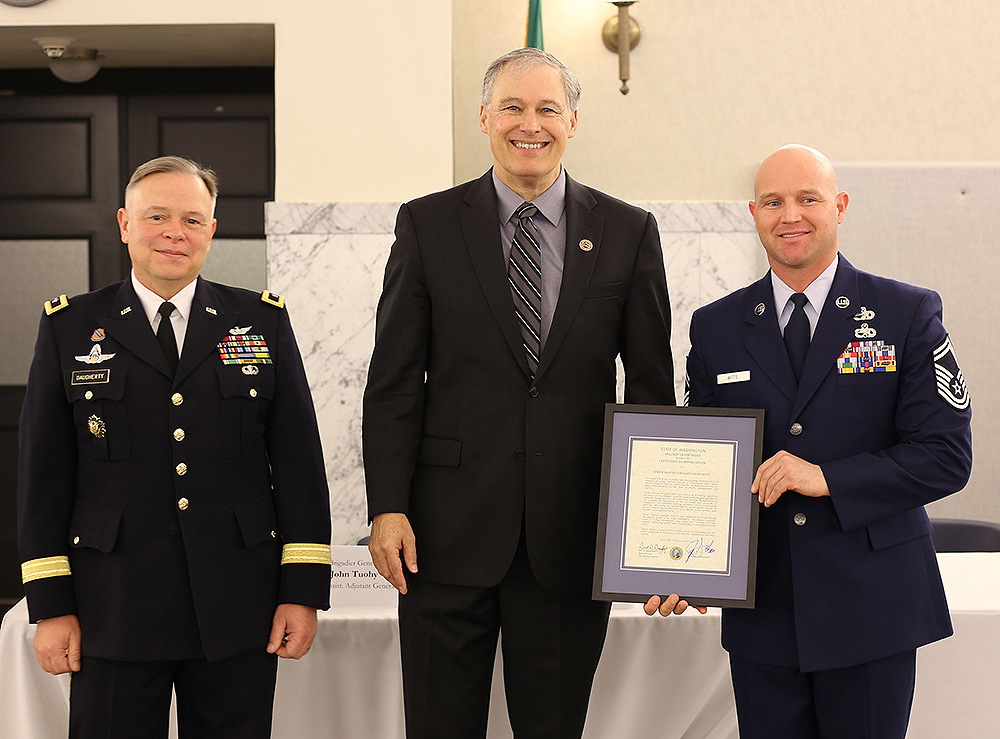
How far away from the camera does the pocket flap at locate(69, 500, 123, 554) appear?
178 centimetres

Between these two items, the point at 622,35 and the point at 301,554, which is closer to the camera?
the point at 301,554

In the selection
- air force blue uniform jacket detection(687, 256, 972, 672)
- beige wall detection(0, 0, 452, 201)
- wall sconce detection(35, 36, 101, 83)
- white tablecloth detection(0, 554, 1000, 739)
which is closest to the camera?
air force blue uniform jacket detection(687, 256, 972, 672)

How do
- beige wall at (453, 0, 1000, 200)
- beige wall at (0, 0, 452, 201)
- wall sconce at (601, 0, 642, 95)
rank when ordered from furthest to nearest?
beige wall at (453, 0, 1000, 200)
wall sconce at (601, 0, 642, 95)
beige wall at (0, 0, 452, 201)

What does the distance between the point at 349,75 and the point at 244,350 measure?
236 centimetres

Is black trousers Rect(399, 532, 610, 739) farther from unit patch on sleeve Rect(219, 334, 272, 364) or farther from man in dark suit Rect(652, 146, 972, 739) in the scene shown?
unit patch on sleeve Rect(219, 334, 272, 364)

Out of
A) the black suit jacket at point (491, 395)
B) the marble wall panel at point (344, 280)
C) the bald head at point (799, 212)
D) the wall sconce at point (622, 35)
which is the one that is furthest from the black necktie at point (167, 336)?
the wall sconce at point (622, 35)

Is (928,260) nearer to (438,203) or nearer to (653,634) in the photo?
(653,634)

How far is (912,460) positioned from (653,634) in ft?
3.12

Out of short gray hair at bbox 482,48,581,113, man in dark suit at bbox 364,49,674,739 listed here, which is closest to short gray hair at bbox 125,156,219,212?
man in dark suit at bbox 364,49,674,739

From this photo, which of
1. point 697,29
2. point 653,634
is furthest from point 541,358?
point 697,29

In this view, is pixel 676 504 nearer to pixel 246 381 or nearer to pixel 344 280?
pixel 246 381

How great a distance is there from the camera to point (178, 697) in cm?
189

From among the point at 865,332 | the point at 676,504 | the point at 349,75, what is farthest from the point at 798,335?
the point at 349,75

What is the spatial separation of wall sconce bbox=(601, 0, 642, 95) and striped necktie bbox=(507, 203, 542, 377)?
282cm
